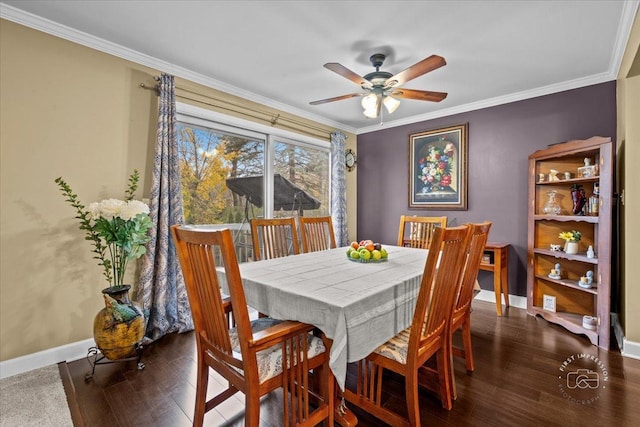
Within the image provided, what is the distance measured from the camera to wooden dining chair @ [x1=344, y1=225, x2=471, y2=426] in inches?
54.5

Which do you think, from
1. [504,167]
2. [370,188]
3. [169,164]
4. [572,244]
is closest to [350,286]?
[169,164]

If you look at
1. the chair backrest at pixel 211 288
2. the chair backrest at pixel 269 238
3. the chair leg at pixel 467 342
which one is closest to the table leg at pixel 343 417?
the chair backrest at pixel 211 288

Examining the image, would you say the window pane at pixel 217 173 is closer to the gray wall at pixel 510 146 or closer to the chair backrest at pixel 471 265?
the gray wall at pixel 510 146

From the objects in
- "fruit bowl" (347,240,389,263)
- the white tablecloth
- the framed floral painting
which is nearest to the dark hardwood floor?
the white tablecloth

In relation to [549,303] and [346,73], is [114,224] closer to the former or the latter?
[346,73]

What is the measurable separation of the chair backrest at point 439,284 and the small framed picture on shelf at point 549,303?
2.14m

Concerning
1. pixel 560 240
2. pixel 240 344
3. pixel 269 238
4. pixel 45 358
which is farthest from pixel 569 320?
pixel 45 358

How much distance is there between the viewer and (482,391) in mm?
1910

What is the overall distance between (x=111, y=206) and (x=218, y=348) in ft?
4.49

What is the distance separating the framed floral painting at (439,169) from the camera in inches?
154

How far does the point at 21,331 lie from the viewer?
214cm

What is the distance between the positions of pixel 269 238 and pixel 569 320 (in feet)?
9.40

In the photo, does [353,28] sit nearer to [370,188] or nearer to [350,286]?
[350,286]

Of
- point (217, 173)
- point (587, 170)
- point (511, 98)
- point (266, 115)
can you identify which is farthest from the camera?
point (266, 115)
